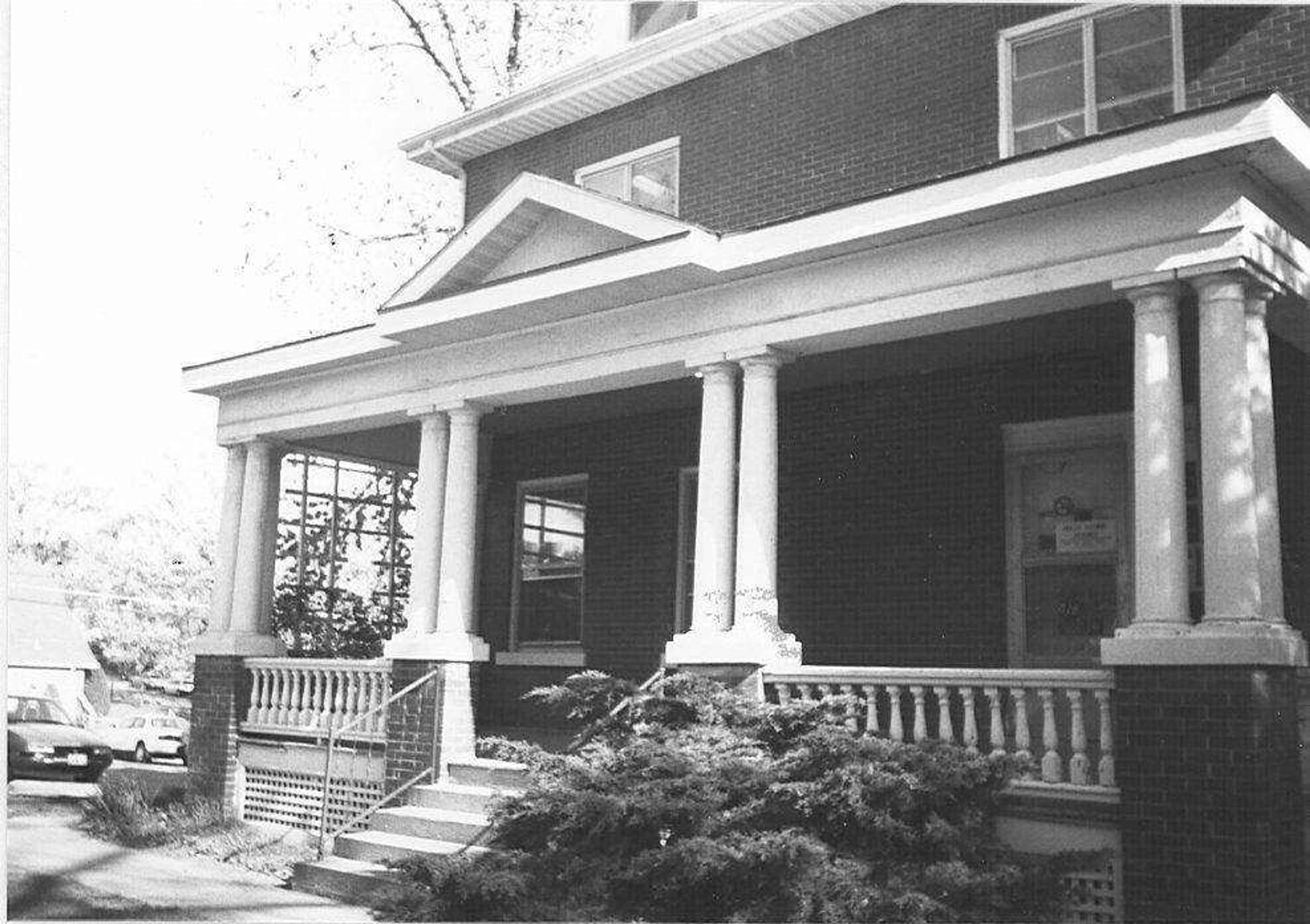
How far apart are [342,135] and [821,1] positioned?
11.8m

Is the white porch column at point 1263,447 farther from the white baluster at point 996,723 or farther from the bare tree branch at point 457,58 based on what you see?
the bare tree branch at point 457,58

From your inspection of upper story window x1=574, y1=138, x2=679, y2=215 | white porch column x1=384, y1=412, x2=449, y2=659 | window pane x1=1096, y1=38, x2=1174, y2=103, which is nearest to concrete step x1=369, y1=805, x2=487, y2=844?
white porch column x1=384, y1=412, x2=449, y2=659

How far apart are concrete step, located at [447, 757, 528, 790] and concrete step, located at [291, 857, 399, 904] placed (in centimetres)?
116

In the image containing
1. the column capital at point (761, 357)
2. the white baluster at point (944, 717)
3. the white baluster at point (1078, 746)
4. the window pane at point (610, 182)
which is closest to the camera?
the white baluster at point (1078, 746)

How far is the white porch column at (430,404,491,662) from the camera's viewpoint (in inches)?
Answer: 434

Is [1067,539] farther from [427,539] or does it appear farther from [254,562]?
[254,562]

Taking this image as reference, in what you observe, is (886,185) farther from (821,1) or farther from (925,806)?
(925,806)

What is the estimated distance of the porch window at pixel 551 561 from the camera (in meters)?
13.8

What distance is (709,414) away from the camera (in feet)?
31.4

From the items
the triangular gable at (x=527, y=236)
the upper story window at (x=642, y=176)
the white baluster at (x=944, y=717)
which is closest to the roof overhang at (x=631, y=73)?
the upper story window at (x=642, y=176)

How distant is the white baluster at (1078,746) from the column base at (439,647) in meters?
5.25

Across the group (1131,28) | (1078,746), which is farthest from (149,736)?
(1131,28)

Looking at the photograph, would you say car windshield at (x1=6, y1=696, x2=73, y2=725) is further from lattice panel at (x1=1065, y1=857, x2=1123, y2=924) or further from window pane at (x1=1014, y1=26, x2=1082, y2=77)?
window pane at (x1=1014, y1=26, x2=1082, y2=77)

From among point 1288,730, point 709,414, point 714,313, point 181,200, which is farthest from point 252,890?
point 181,200
